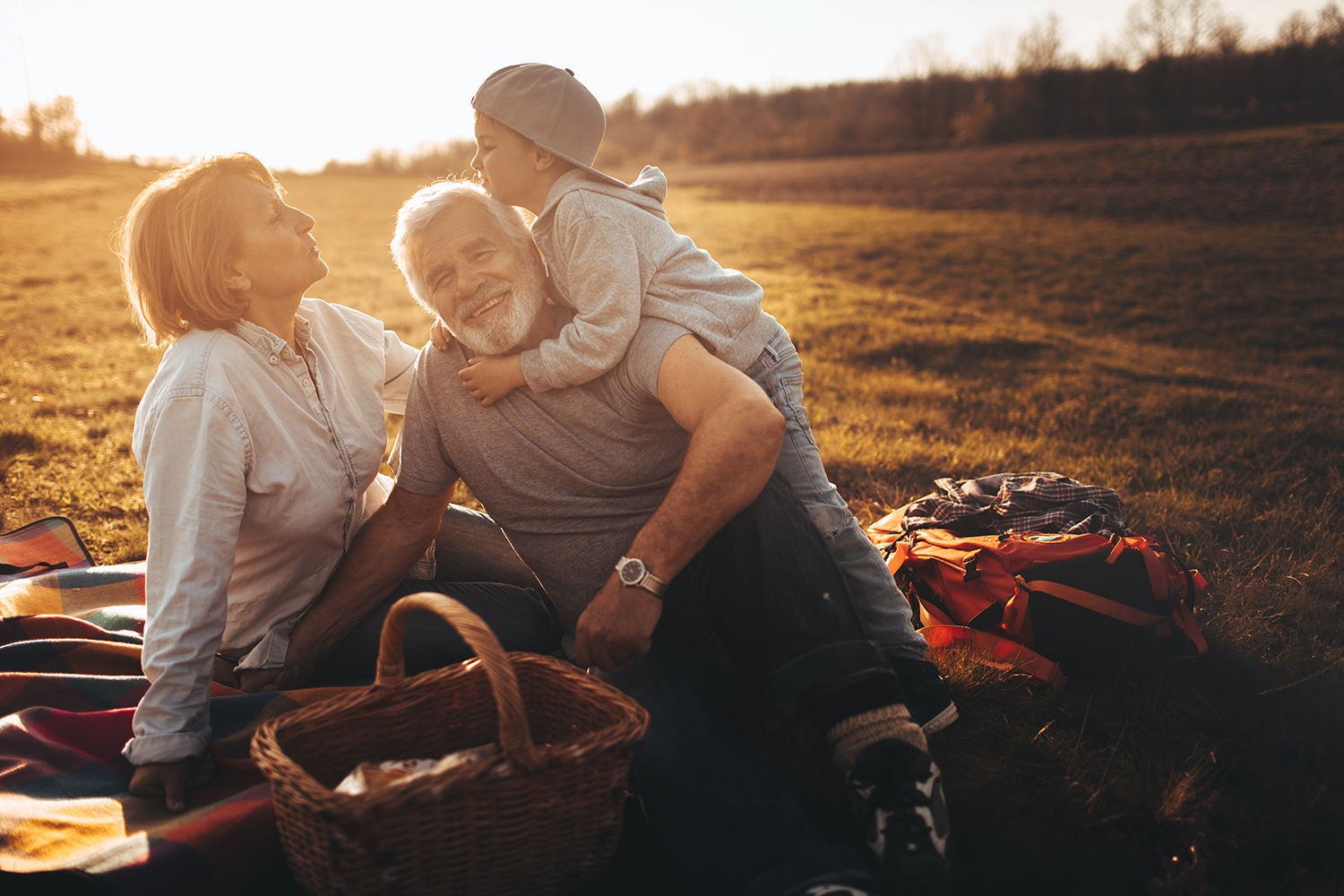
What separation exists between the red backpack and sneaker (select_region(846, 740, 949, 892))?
1.10 m

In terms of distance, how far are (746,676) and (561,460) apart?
89cm

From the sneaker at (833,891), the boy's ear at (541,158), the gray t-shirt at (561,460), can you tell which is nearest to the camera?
the sneaker at (833,891)

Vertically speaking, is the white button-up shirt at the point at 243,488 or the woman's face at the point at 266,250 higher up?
the woman's face at the point at 266,250

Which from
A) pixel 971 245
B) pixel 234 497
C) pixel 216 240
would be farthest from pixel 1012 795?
pixel 971 245

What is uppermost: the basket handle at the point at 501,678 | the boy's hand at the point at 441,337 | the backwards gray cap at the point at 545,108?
the backwards gray cap at the point at 545,108

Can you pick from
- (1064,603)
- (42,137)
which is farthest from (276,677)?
(42,137)

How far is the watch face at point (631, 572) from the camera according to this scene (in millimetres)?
2252

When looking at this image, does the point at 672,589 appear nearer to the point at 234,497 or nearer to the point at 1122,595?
the point at 234,497

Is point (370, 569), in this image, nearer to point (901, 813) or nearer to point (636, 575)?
point (636, 575)

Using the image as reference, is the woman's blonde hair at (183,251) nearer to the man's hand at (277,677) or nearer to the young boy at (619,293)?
the young boy at (619,293)

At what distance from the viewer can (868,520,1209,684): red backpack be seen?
121 inches

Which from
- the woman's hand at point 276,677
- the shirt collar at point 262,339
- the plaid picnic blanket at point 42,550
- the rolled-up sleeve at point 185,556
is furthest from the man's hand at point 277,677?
the plaid picnic blanket at point 42,550

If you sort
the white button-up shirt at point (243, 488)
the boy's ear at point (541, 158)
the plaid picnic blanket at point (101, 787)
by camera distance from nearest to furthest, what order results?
1. the plaid picnic blanket at point (101, 787)
2. the white button-up shirt at point (243, 488)
3. the boy's ear at point (541, 158)

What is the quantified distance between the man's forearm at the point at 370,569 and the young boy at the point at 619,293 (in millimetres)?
466
